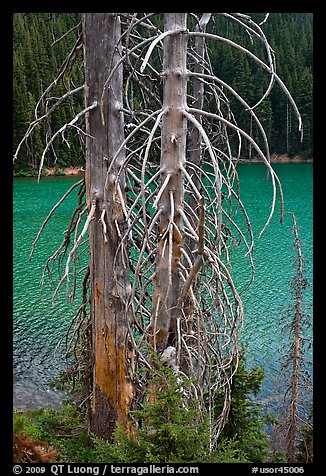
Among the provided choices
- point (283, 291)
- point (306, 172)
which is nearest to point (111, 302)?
point (283, 291)

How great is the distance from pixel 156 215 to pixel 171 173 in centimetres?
33

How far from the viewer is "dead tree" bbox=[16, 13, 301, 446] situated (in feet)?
10.9

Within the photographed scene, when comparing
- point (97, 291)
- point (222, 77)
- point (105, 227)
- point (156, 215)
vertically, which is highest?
point (222, 77)

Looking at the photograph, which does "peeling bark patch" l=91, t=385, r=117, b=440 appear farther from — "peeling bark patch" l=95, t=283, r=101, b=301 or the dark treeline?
the dark treeline

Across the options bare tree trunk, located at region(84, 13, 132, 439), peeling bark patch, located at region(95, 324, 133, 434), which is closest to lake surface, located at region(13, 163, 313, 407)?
peeling bark patch, located at region(95, 324, 133, 434)

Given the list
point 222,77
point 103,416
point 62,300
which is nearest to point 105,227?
point 103,416

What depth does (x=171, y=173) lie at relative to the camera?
11.5 feet

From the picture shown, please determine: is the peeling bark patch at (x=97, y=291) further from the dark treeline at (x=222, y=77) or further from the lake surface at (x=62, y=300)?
the dark treeline at (x=222, y=77)

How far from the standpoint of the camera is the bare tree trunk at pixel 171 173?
3.33 meters

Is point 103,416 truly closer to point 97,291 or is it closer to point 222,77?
point 97,291

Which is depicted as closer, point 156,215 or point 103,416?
point 156,215

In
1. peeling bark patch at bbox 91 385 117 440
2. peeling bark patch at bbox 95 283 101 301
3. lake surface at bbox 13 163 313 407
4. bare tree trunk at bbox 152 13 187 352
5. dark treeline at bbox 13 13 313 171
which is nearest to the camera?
bare tree trunk at bbox 152 13 187 352
